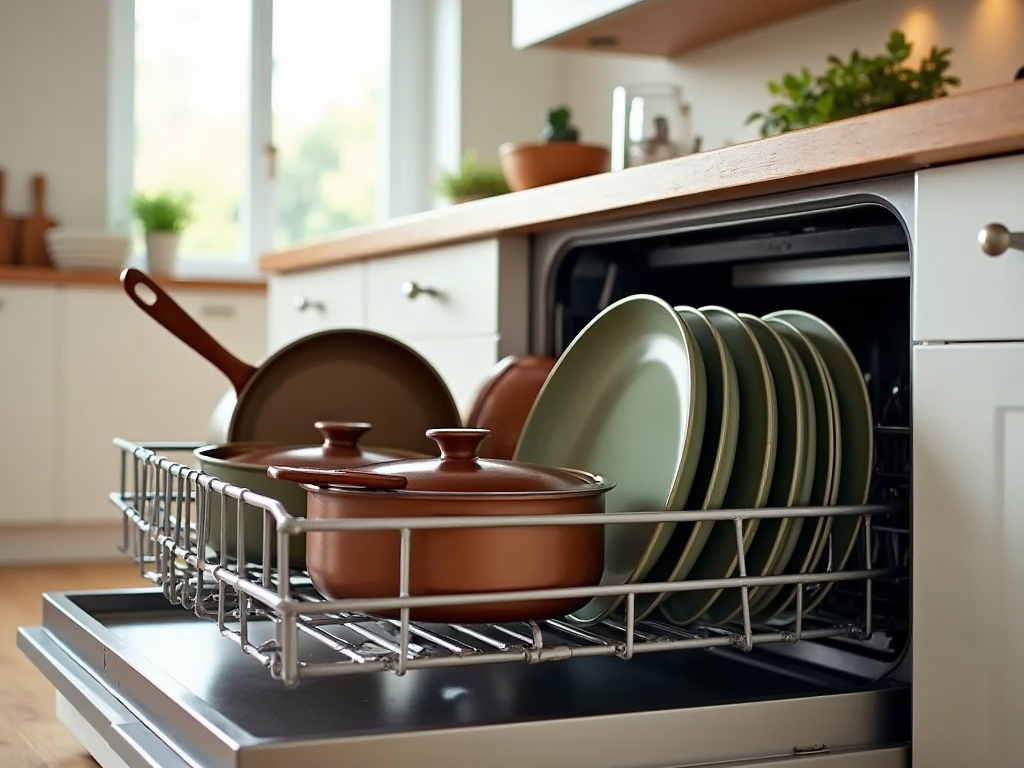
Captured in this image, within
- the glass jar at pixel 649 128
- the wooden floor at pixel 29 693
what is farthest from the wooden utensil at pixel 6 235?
the glass jar at pixel 649 128

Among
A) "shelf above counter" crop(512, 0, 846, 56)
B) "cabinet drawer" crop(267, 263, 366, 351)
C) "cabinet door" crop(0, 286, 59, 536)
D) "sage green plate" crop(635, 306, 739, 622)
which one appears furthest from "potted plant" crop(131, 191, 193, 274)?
→ "sage green plate" crop(635, 306, 739, 622)

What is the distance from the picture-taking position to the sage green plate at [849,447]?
3.37 ft

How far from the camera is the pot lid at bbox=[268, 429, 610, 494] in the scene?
82cm

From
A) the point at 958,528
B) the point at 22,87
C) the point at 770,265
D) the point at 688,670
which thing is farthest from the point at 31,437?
the point at 958,528

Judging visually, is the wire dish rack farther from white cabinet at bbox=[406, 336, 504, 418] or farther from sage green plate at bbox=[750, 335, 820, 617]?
white cabinet at bbox=[406, 336, 504, 418]

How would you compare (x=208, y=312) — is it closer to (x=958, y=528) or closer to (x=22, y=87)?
(x=22, y=87)

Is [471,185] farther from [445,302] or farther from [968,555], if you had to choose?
[968,555]

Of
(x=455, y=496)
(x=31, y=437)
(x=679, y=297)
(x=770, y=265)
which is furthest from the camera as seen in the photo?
(x=31, y=437)

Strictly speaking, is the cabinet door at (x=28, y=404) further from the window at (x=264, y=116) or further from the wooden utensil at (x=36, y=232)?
the window at (x=264, y=116)

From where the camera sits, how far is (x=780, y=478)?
40.9 inches

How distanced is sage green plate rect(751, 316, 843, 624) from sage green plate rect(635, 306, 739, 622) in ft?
0.21

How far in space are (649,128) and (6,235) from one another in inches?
87.0

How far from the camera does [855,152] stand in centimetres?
98

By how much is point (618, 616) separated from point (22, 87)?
2984 mm
